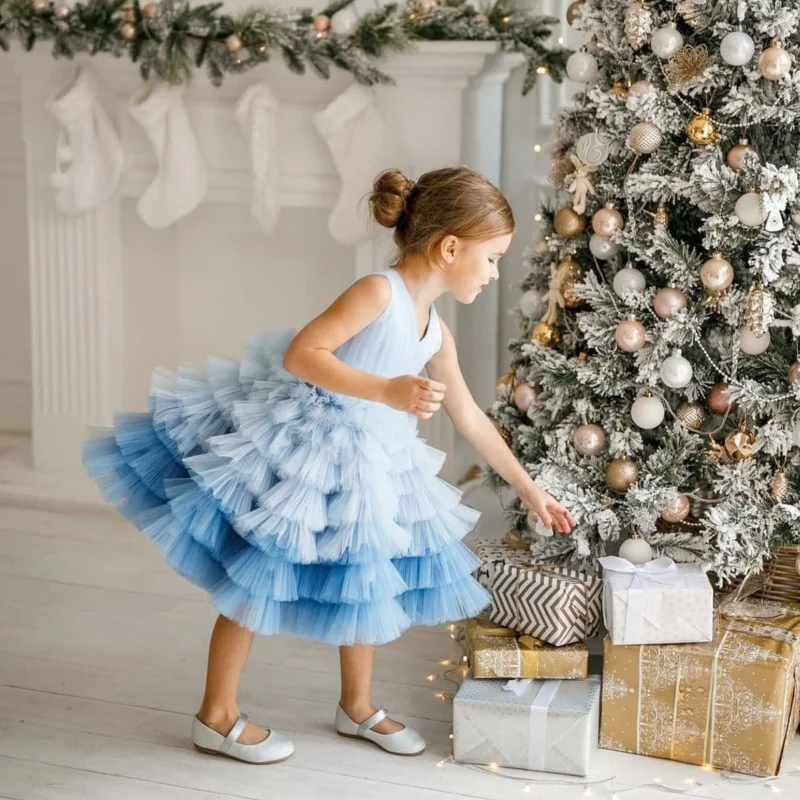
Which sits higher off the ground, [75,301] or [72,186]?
[72,186]

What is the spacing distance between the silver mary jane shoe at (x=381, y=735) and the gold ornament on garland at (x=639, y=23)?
129 centimetres

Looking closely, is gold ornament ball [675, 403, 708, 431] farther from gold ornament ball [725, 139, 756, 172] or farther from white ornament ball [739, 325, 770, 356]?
gold ornament ball [725, 139, 756, 172]

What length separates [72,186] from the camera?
3.12m

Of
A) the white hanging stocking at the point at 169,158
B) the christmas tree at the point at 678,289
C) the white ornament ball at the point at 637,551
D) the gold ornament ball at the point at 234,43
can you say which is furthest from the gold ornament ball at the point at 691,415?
the white hanging stocking at the point at 169,158

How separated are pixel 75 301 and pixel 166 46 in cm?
84

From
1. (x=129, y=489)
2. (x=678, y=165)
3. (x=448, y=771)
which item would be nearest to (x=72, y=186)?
(x=129, y=489)

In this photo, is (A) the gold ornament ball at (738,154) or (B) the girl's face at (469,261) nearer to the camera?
(B) the girl's face at (469,261)

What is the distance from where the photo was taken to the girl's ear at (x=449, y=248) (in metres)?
1.75

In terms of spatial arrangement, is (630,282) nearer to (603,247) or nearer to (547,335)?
(603,247)

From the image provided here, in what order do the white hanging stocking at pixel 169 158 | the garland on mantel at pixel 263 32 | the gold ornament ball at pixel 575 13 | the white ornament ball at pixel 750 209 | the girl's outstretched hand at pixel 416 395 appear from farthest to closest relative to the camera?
1. the white hanging stocking at pixel 169 158
2. the garland on mantel at pixel 263 32
3. the gold ornament ball at pixel 575 13
4. the white ornament ball at pixel 750 209
5. the girl's outstretched hand at pixel 416 395

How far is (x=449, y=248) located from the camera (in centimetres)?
175

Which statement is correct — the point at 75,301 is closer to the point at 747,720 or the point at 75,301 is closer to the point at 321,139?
the point at 321,139

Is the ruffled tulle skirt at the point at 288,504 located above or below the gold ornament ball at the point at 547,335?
below

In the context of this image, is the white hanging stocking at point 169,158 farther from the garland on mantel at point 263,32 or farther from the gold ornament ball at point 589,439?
the gold ornament ball at point 589,439
